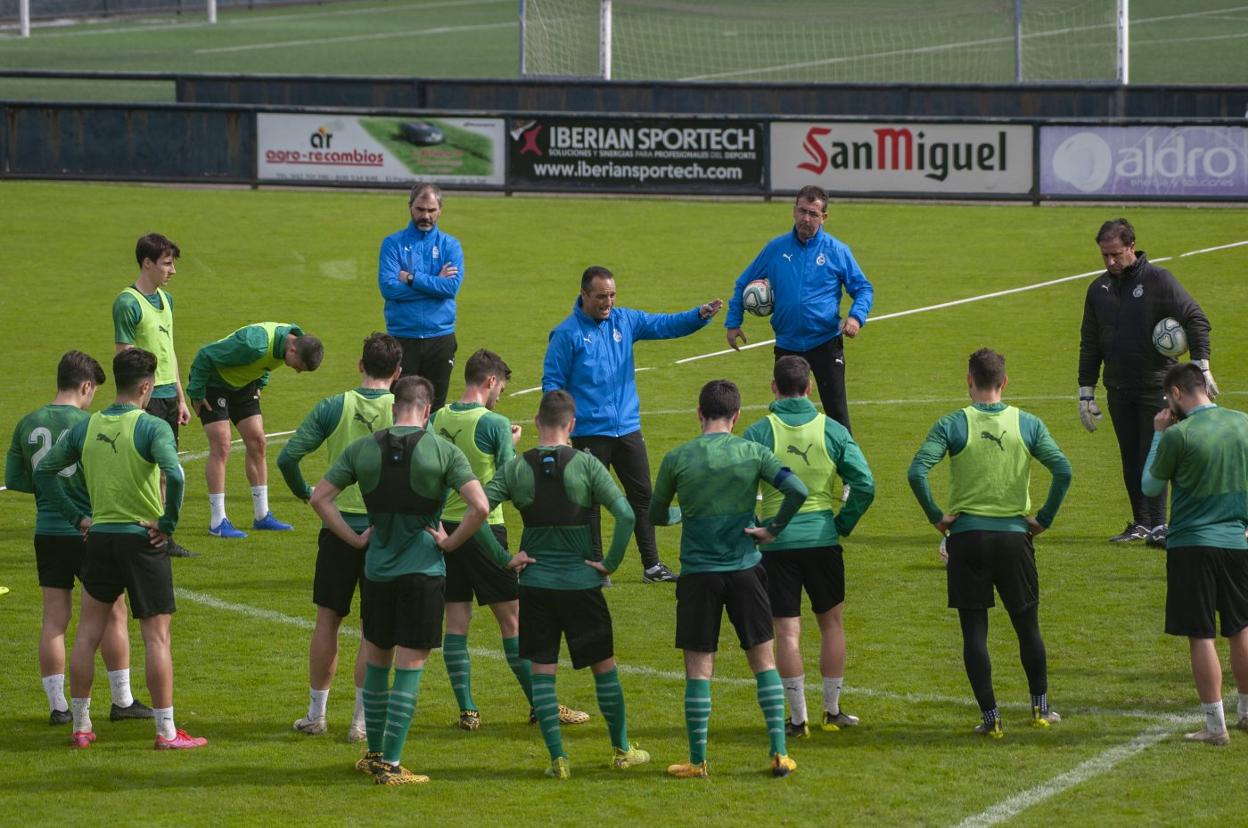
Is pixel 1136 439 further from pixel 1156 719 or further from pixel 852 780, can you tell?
pixel 852 780

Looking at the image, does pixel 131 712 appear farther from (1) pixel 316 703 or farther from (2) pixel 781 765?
(2) pixel 781 765

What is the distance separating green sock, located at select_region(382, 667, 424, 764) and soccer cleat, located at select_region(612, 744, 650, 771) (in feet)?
3.73

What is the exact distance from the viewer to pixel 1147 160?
94.6 feet

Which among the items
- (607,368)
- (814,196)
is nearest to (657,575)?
(607,368)

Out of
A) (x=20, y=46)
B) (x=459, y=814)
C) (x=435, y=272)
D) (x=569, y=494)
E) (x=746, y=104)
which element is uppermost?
(x=20, y=46)

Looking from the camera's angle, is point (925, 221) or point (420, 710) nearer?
point (420, 710)

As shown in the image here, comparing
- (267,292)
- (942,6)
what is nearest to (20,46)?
(942,6)

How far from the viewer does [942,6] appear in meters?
49.8

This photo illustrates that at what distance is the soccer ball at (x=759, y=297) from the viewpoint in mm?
14078

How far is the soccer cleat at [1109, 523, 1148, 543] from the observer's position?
14.1 metres


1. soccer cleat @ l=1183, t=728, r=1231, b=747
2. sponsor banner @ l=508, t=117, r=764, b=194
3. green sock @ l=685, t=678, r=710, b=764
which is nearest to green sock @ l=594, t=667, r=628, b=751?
green sock @ l=685, t=678, r=710, b=764

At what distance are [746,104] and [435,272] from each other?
60.7 feet

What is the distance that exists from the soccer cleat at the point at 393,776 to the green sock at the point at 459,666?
3.24 ft

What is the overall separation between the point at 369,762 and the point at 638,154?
22545mm
